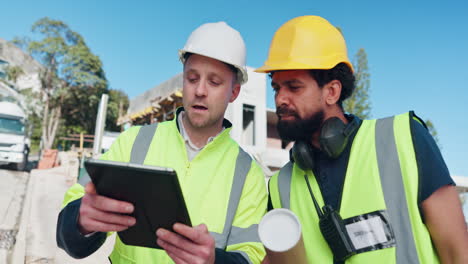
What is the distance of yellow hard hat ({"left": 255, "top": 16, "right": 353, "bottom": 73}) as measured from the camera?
2215 millimetres

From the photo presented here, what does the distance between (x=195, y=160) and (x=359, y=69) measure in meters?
25.3

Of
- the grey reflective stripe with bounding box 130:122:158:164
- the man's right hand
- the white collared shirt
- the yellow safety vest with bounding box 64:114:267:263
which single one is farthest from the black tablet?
the white collared shirt

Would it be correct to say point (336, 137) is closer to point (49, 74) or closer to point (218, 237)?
point (218, 237)

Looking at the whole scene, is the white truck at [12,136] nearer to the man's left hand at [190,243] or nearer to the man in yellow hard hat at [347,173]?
the man in yellow hard hat at [347,173]

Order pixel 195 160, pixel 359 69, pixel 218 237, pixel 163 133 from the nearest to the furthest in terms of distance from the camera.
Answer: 1. pixel 218 237
2. pixel 195 160
3. pixel 163 133
4. pixel 359 69

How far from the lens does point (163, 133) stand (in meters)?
2.15

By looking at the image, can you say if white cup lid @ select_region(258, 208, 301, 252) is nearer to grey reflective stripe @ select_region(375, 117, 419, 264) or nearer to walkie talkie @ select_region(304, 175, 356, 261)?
walkie talkie @ select_region(304, 175, 356, 261)

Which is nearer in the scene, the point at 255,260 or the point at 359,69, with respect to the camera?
the point at 255,260

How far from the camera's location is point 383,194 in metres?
1.85

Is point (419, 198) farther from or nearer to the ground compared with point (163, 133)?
nearer to the ground

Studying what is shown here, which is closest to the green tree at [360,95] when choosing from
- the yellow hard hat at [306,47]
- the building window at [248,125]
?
the building window at [248,125]

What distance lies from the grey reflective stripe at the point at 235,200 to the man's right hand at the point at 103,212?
0.59 m

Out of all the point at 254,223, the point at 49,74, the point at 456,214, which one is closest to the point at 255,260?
the point at 254,223

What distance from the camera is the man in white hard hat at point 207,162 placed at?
1677mm
